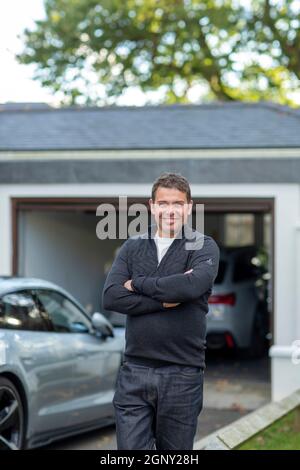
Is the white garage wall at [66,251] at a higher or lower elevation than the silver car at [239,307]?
higher

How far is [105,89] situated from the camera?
93.5 feet

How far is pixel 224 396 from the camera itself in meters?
10.6

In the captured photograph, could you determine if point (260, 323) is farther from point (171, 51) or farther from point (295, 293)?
point (171, 51)

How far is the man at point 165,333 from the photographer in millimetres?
4145

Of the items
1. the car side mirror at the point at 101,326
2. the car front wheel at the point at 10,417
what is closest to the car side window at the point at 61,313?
the car side mirror at the point at 101,326

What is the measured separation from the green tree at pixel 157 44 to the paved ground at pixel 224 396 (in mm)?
14635

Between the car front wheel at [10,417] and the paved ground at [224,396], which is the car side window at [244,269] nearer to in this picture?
the paved ground at [224,396]

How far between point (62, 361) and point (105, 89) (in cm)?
2208

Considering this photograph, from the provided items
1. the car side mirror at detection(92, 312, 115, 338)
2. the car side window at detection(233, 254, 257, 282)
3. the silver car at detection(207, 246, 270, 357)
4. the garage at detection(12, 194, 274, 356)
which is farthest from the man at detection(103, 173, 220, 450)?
the car side window at detection(233, 254, 257, 282)

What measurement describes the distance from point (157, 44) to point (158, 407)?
24.1 m

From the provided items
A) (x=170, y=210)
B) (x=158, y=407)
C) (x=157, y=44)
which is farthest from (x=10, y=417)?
(x=157, y=44)

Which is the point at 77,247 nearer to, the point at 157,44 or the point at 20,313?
the point at 20,313

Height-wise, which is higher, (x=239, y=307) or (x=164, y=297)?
(x=164, y=297)
